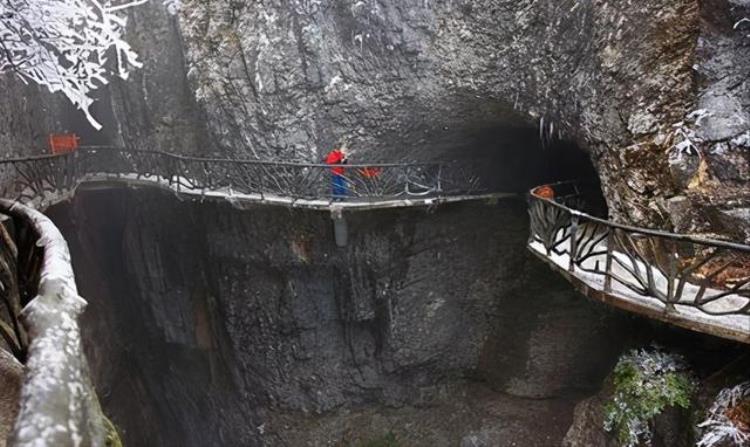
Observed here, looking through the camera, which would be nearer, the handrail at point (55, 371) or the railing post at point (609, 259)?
the handrail at point (55, 371)

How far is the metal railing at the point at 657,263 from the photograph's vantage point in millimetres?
4178

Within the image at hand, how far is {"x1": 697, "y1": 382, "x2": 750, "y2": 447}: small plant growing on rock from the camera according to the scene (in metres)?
4.43

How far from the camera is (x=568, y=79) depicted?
7.02 metres

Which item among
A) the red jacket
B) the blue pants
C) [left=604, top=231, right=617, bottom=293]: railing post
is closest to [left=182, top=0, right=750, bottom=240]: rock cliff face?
the red jacket

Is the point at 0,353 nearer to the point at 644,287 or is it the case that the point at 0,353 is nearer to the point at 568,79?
the point at 644,287

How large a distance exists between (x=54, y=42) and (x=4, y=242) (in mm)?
5498

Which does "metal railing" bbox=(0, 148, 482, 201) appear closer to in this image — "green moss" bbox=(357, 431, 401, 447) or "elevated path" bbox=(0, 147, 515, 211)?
"elevated path" bbox=(0, 147, 515, 211)

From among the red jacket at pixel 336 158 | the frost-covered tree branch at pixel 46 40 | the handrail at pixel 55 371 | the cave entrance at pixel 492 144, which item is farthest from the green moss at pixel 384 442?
the handrail at pixel 55 371

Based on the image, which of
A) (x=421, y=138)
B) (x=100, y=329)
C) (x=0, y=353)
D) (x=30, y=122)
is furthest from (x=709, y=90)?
(x=100, y=329)

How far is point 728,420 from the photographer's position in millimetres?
4570

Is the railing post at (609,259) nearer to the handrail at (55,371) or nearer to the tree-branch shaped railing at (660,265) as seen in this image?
the tree-branch shaped railing at (660,265)

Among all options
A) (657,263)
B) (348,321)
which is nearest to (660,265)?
(657,263)

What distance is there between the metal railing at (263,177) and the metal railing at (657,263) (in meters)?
2.87

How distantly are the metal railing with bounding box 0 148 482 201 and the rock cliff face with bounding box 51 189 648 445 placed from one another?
2.69 feet
